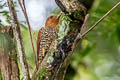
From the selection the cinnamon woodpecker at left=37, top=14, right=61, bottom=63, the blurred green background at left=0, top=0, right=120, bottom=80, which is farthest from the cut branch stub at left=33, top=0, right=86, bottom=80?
the blurred green background at left=0, top=0, right=120, bottom=80

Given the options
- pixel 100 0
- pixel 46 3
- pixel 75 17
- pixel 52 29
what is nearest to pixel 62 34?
pixel 75 17

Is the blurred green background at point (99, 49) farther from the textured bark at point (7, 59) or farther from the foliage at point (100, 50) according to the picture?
the textured bark at point (7, 59)

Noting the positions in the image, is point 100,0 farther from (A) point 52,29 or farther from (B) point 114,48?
(A) point 52,29

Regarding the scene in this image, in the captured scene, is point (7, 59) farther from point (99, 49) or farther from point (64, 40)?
point (99, 49)

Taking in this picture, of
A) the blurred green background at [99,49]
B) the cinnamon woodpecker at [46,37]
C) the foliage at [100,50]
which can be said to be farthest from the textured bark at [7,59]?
the foliage at [100,50]

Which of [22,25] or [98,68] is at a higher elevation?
[22,25]
